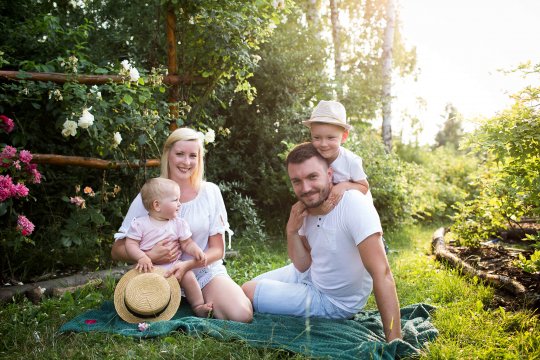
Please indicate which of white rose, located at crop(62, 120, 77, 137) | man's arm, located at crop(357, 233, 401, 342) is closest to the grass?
man's arm, located at crop(357, 233, 401, 342)

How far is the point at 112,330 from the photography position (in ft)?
10.8

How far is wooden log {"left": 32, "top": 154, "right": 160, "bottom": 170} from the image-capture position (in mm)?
4664

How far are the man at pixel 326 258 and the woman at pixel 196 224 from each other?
263 mm

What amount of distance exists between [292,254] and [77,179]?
2.91 meters

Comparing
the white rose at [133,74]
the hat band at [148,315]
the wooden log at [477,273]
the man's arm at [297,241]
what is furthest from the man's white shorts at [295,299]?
the white rose at [133,74]

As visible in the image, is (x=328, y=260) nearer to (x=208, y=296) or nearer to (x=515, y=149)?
(x=208, y=296)

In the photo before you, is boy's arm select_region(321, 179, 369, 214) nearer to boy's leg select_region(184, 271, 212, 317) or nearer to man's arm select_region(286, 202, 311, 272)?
man's arm select_region(286, 202, 311, 272)

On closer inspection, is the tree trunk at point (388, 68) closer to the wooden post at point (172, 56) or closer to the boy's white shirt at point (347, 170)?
the wooden post at point (172, 56)

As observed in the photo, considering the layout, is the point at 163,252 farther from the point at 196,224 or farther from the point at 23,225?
the point at 23,225

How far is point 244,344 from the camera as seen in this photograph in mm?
3074

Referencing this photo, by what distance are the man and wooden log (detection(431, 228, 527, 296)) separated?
59.5 inches

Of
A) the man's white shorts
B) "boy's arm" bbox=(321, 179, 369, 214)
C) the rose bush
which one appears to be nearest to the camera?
"boy's arm" bbox=(321, 179, 369, 214)

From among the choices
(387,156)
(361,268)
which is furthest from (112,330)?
(387,156)

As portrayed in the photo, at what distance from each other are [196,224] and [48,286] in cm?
164
